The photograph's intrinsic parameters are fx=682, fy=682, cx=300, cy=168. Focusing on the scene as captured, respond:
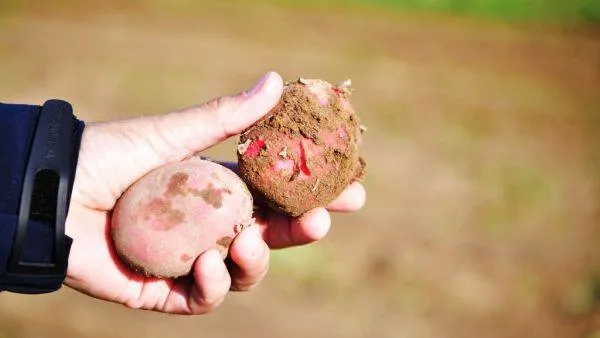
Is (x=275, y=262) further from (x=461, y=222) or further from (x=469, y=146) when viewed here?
(x=469, y=146)

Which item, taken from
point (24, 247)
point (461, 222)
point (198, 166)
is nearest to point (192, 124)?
point (198, 166)

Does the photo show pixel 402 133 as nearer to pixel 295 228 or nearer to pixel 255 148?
pixel 295 228

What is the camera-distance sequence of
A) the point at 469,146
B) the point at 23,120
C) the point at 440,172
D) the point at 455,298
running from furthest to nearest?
1. the point at 469,146
2. the point at 440,172
3. the point at 455,298
4. the point at 23,120

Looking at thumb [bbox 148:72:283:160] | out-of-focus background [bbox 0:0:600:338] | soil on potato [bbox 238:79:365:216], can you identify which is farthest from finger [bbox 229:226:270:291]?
out-of-focus background [bbox 0:0:600:338]

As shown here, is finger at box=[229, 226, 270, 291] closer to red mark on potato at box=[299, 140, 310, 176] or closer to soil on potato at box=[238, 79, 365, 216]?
soil on potato at box=[238, 79, 365, 216]

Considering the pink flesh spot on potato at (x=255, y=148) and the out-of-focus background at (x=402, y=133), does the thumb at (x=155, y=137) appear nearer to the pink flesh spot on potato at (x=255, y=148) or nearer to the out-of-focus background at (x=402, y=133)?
the pink flesh spot on potato at (x=255, y=148)

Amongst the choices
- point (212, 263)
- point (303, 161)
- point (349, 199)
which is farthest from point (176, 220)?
point (349, 199)

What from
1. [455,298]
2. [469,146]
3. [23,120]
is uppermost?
[23,120]
